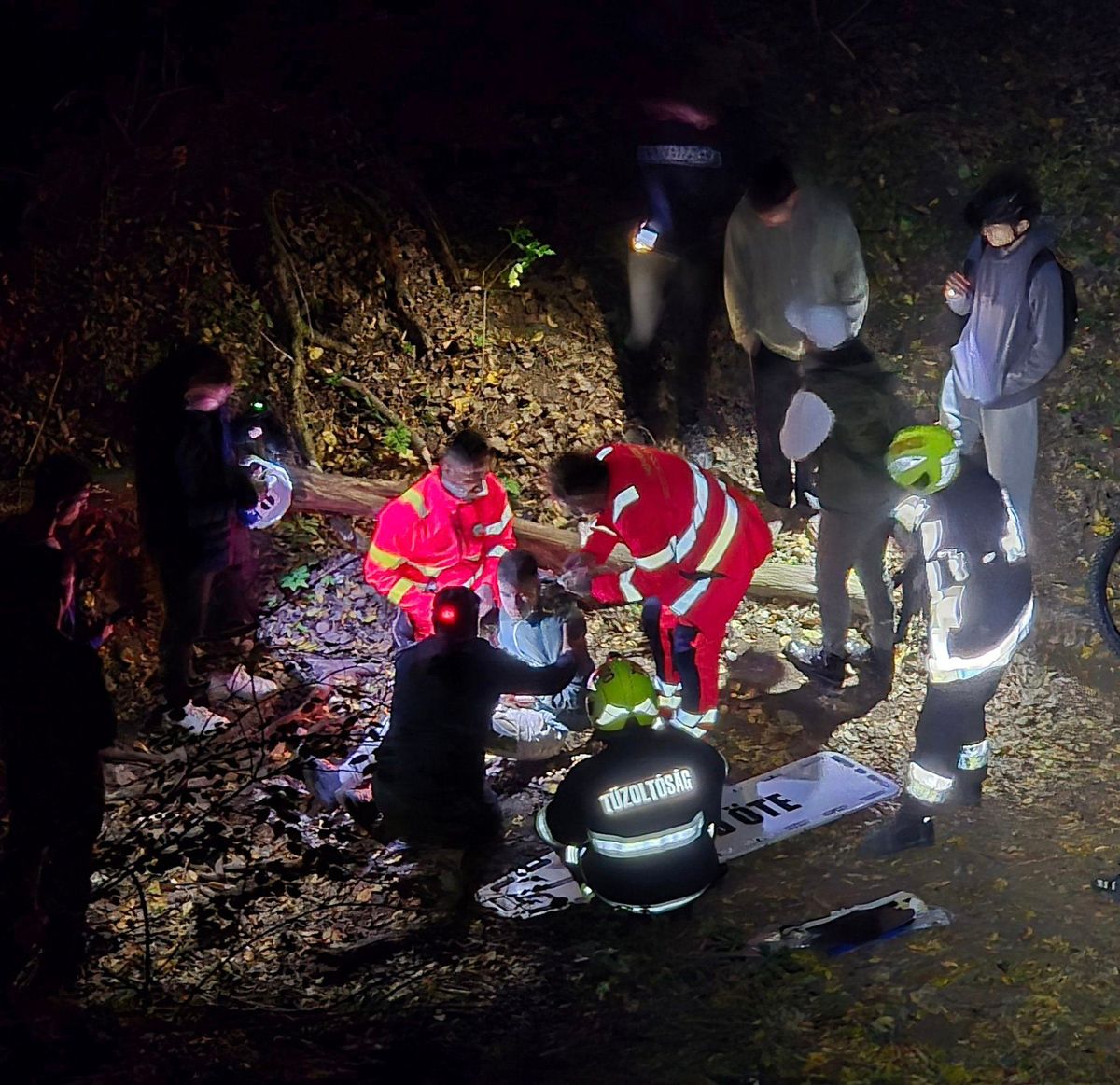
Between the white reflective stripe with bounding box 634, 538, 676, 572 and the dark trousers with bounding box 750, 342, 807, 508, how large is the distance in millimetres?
1076

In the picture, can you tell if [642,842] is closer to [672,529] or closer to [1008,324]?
[672,529]

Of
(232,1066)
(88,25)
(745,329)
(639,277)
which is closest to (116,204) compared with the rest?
(88,25)

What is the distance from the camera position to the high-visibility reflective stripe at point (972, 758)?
4.28 meters

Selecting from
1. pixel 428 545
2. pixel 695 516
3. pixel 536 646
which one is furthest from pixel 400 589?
pixel 695 516

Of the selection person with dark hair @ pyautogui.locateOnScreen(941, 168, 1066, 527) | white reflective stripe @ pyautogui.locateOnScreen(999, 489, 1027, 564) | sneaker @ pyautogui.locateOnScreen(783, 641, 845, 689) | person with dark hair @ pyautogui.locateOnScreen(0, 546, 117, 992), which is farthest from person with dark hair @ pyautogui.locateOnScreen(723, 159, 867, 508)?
person with dark hair @ pyautogui.locateOnScreen(0, 546, 117, 992)

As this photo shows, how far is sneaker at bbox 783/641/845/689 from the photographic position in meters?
5.23

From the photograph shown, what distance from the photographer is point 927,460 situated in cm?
407

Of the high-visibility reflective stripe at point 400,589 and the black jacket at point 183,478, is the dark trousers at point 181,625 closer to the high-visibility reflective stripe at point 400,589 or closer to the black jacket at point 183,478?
the black jacket at point 183,478

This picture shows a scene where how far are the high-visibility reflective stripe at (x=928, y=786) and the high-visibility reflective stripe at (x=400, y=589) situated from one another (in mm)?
2265

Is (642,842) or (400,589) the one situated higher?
(400,589)

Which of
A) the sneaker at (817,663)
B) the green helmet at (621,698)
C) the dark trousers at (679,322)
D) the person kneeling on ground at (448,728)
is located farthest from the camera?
the dark trousers at (679,322)

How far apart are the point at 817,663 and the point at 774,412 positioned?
1301 millimetres

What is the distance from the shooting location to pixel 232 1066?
3.36 m

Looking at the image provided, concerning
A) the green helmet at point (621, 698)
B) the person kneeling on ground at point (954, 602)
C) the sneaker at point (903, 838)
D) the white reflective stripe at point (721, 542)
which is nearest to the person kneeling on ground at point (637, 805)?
the green helmet at point (621, 698)
